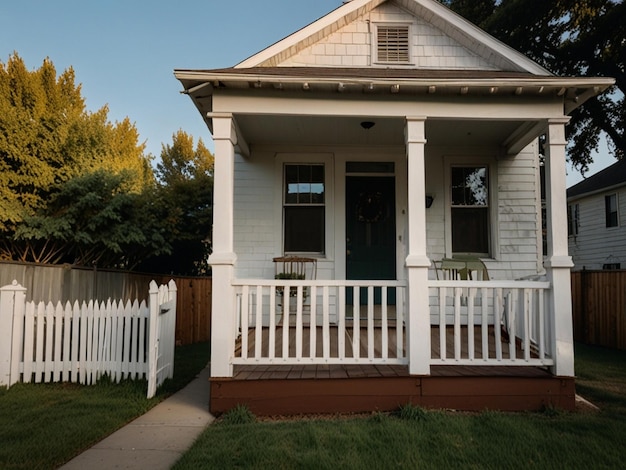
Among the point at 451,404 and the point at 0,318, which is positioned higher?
the point at 0,318

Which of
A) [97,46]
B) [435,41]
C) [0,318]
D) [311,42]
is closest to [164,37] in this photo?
[97,46]

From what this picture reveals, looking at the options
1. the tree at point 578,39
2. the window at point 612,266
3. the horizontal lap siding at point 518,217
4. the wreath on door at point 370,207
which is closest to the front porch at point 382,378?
the horizontal lap siding at point 518,217

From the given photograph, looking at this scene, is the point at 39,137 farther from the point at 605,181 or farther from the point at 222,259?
the point at 605,181

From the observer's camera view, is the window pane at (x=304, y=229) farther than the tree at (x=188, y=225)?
No

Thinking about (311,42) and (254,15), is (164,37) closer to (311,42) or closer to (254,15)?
(254,15)

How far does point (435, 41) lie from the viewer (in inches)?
257

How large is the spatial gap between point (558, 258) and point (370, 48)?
12.9 ft

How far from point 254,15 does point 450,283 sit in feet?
34.8

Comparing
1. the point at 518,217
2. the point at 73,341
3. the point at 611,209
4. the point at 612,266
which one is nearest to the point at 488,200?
the point at 518,217

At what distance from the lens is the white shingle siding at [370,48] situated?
21.2ft

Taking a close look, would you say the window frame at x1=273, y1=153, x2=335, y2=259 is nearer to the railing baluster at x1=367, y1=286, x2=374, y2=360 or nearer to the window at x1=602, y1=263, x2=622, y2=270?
the railing baluster at x1=367, y1=286, x2=374, y2=360

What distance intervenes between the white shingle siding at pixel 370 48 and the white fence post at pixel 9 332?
4.85 meters

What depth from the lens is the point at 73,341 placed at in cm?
534

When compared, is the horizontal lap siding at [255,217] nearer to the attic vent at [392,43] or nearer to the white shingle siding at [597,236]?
the attic vent at [392,43]
